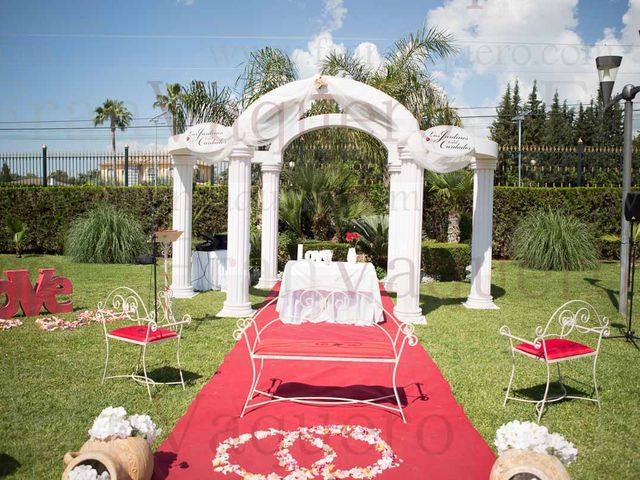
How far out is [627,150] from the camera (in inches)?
352

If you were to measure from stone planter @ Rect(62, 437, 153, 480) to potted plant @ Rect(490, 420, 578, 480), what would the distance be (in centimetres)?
207

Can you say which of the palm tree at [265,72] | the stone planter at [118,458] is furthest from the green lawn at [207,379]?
the palm tree at [265,72]

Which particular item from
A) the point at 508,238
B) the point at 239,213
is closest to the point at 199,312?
the point at 239,213

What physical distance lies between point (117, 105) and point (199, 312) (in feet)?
116

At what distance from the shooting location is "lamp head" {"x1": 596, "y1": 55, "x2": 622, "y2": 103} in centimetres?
838

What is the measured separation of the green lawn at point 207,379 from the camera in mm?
4039

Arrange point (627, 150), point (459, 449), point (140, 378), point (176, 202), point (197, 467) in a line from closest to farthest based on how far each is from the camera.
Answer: point (197, 467) → point (459, 449) → point (140, 378) → point (627, 150) → point (176, 202)

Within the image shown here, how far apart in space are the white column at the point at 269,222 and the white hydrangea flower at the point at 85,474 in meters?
8.93

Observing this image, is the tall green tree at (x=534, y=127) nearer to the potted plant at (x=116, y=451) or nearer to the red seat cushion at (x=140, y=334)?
the red seat cushion at (x=140, y=334)

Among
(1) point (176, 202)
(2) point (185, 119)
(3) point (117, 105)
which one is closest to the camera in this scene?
(1) point (176, 202)

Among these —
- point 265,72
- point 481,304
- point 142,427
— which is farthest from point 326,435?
point 265,72

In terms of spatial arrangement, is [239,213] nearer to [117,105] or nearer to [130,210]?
[130,210]

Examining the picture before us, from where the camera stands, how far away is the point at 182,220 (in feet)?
34.1

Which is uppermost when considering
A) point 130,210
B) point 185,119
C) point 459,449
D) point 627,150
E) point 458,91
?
point 458,91
